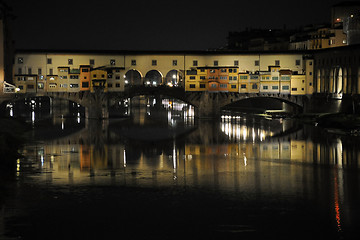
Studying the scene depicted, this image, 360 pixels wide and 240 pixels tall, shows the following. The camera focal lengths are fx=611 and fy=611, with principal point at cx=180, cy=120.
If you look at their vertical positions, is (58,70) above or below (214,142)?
above

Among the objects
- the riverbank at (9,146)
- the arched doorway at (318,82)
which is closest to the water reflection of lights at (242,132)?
the arched doorway at (318,82)

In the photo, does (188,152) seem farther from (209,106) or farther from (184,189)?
(209,106)

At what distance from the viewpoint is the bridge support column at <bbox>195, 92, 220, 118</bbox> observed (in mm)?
64062

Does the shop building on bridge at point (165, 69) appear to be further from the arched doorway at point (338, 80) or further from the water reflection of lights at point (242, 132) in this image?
the water reflection of lights at point (242, 132)

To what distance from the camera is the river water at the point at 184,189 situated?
59.6ft

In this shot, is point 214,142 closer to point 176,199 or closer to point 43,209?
point 176,199

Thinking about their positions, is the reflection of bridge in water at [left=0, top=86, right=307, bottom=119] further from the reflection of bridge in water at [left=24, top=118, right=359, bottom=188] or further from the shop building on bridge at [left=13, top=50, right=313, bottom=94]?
the reflection of bridge in water at [left=24, top=118, right=359, bottom=188]

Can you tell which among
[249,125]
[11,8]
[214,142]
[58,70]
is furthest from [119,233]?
[11,8]

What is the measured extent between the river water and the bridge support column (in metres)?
22.1

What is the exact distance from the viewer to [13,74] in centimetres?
6088

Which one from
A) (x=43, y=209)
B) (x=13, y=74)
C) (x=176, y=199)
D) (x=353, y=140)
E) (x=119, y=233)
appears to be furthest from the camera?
(x=13, y=74)

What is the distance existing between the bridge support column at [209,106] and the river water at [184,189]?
72.6 ft

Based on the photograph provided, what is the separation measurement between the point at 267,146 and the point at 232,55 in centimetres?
2821

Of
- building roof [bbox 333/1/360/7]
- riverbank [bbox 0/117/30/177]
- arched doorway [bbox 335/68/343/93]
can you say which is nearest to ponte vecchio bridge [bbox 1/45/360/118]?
arched doorway [bbox 335/68/343/93]
